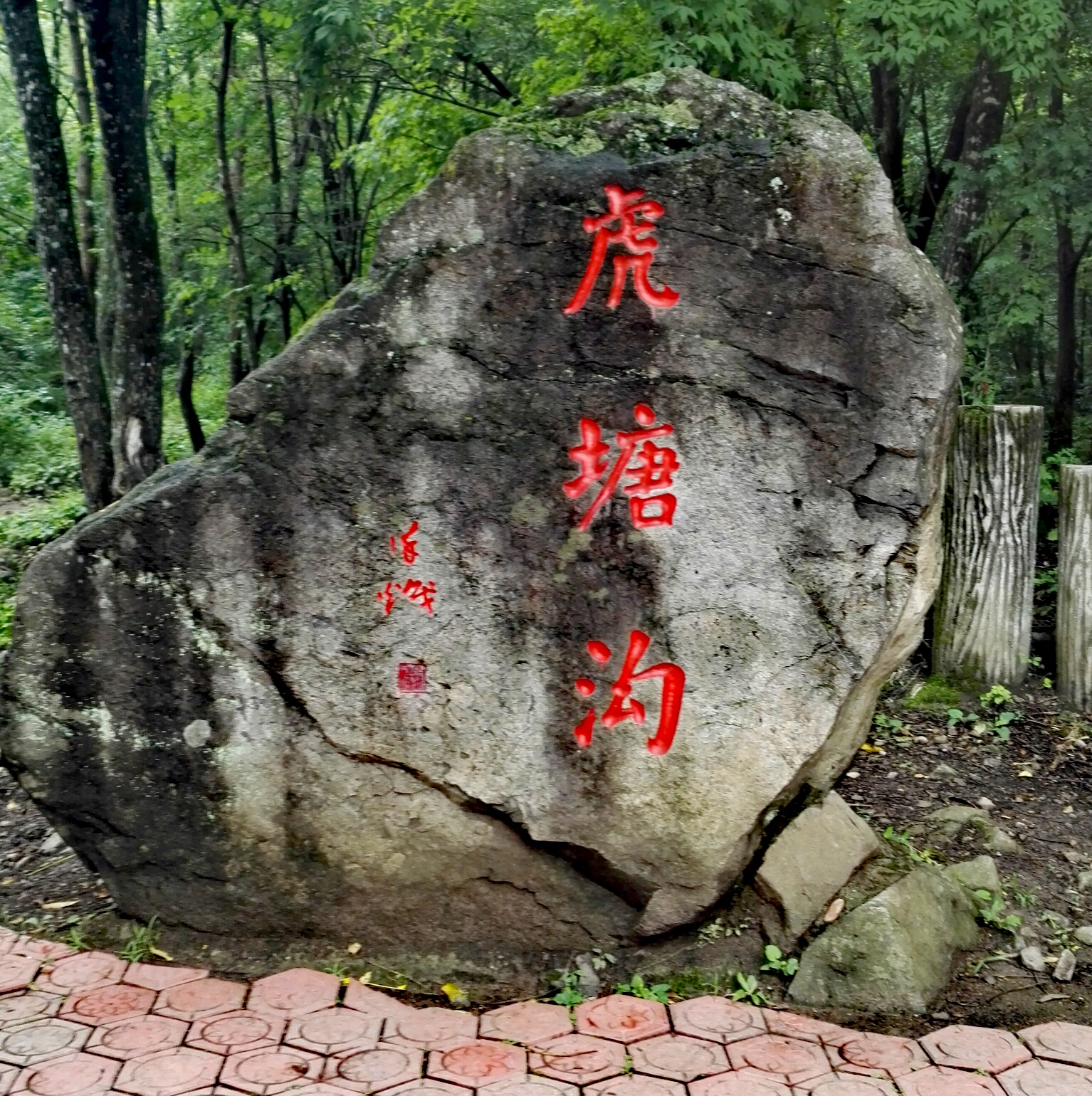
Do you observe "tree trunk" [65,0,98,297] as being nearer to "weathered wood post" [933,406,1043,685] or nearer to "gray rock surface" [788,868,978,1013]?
"weathered wood post" [933,406,1043,685]

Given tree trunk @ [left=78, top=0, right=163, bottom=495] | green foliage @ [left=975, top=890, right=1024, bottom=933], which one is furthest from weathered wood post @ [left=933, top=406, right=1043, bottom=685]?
tree trunk @ [left=78, top=0, right=163, bottom=495]

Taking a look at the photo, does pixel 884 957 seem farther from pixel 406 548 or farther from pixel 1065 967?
pixel 406 548

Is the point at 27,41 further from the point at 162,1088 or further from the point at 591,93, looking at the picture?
the point at 162,1088

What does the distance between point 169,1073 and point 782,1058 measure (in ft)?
5.34

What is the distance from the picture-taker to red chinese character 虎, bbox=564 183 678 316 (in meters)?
3.25

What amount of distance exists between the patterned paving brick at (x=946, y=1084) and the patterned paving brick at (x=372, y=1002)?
1.38 m

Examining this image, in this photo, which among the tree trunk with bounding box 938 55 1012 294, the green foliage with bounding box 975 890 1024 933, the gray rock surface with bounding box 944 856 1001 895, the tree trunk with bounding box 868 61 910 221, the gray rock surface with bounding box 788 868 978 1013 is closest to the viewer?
the gray rock surface with bounding box 788 868 978 1013

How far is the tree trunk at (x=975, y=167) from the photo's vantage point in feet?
23.9

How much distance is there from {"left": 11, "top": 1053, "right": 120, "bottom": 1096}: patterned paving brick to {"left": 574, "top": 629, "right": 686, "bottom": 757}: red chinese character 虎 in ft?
5.33

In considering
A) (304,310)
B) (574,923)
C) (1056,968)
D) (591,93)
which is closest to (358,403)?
(591,93)

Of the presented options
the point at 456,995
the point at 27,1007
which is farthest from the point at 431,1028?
the point at 27,1007

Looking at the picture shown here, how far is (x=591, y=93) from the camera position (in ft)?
11.1

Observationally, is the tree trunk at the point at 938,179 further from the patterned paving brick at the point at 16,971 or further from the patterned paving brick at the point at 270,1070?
the patterned paving brick at the point at 16,971

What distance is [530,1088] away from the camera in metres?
2.83
